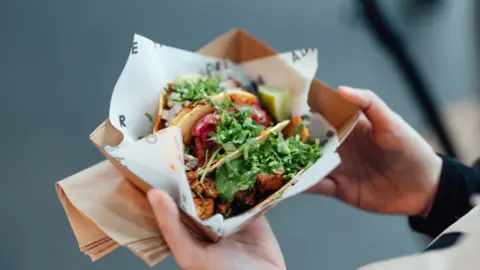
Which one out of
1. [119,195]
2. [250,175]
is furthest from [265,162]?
[119,195]

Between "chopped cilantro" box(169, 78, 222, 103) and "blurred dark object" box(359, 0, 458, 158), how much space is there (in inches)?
38.6

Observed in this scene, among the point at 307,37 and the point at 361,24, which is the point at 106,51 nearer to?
the point at 307,37

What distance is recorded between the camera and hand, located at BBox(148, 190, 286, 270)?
877 millimetres

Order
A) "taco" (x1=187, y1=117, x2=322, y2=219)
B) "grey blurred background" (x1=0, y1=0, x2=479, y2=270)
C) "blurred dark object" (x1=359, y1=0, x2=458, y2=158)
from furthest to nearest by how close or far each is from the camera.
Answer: "blurred dark object" (x1=359, y1=0, x2=458, y2=158) < "grey blurred background" (x1=0, y1=0, x2=479, y2=270) < "taco" (x1=187, y1=117, x2=322, y2=219)

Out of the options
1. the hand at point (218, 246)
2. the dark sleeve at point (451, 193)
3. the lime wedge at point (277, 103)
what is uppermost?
the lime wedge at point (277, 103)

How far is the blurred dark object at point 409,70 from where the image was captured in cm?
198

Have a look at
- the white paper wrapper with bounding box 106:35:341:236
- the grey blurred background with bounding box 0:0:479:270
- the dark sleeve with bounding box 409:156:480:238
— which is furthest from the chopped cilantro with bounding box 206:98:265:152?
the grey blurred background with bounding box 0:0:479:270

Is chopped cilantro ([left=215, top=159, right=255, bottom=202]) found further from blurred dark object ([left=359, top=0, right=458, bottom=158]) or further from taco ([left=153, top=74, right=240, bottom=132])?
blurred dark object ([left=359, top=0, right=458, bottom=158])

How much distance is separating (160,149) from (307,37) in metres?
1.58

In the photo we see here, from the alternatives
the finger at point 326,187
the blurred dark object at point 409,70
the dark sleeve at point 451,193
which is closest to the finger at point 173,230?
the finger at point 326,187

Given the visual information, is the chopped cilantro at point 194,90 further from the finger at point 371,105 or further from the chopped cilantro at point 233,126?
the finger at point 371,105

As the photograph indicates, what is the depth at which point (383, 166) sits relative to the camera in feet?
4.24

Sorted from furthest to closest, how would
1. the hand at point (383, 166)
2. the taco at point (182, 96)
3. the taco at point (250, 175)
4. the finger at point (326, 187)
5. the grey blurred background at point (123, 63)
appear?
the grey blurred background at point (123, 63), the finger at point (326, 187), the hand at point (383, 166), the taco at point (182, 96), the taco at point (250, 175)

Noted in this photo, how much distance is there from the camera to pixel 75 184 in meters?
1.04
